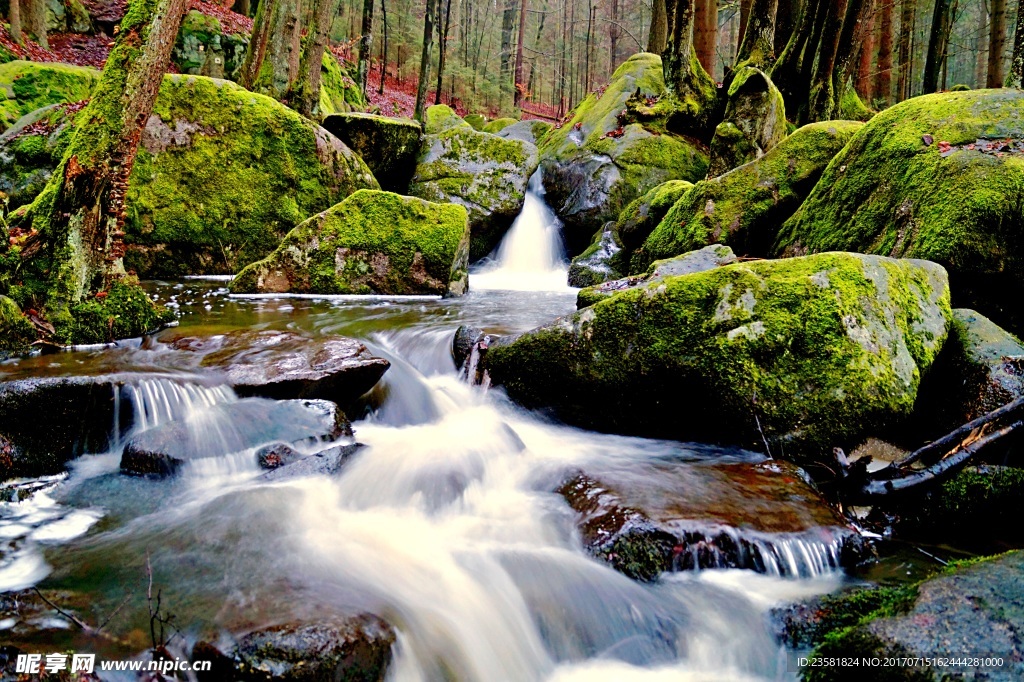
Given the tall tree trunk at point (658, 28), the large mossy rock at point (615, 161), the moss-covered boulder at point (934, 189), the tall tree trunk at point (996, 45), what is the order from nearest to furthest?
the moss-covered boulder at point (934, 189), the large mossy rock at point (615, 161), the tall tree trunk at point (996, 45), the tall tree trunk at point (658, 28)

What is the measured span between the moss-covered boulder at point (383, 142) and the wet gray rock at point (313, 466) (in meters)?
10.3

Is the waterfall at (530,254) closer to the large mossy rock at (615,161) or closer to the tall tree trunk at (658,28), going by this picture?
the large mossy rock at (615,161)

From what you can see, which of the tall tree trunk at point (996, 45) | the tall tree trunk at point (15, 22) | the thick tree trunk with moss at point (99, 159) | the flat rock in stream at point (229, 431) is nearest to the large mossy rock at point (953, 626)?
the flat rock in stream at point (229, 431)

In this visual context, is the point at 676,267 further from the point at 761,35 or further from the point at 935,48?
the point at 935,48

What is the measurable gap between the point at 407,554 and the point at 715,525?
5.57 feet

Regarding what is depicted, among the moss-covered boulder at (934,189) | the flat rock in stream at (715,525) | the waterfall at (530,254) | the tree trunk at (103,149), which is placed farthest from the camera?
the waterfall at (530,254)

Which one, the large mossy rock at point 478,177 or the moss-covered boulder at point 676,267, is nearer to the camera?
the moss-covered boulder at point 676,267

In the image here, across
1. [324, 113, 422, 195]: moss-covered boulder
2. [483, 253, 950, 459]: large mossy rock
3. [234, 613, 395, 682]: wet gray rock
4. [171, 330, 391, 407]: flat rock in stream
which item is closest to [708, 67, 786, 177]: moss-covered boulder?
[324, 113, 422, 195]: moss-covered boulder

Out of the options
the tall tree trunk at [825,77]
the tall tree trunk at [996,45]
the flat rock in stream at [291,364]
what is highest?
the tall tree trunk at [996,45]

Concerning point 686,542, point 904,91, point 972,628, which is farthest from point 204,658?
point 904,91

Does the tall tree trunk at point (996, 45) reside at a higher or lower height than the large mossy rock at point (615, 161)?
higher

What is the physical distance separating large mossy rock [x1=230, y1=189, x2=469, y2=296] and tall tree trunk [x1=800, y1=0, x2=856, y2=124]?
26.8 ft

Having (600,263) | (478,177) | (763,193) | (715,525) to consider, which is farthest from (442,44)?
(715,525)

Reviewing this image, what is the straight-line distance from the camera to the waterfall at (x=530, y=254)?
12586mm
